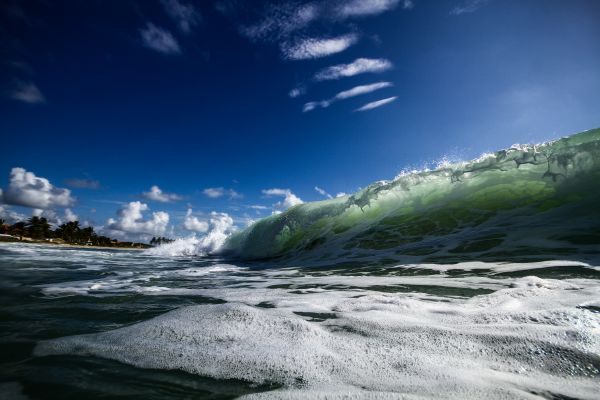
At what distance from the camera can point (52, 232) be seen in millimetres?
66938

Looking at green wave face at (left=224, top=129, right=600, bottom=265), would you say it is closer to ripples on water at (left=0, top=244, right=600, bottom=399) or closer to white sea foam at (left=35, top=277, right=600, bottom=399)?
ripples on water at (left=0, top=244, right=600, bottom=399)

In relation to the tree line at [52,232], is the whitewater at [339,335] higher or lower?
lower

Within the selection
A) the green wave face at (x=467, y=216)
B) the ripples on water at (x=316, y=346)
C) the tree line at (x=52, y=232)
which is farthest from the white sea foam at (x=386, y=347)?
the tree line at (x=52, y=232)

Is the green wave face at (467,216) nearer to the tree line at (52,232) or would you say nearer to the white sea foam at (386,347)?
the white sea foam at (386,347)

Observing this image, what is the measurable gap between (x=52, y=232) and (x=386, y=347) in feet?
277

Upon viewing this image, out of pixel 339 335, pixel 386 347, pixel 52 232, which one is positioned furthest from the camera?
pixel 52 232

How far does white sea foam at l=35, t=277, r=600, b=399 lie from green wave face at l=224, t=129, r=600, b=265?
4.15 metres

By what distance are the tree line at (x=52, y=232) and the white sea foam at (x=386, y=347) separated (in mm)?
68823

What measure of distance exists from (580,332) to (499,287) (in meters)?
1.99

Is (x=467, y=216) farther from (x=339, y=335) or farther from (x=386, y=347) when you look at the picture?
(x=386, y=347)

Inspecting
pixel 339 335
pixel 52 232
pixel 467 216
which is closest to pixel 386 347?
pixel 339 335

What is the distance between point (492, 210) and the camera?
10.7 m

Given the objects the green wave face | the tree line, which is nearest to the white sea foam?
the green wave face

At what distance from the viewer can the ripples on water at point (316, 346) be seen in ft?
5.27
